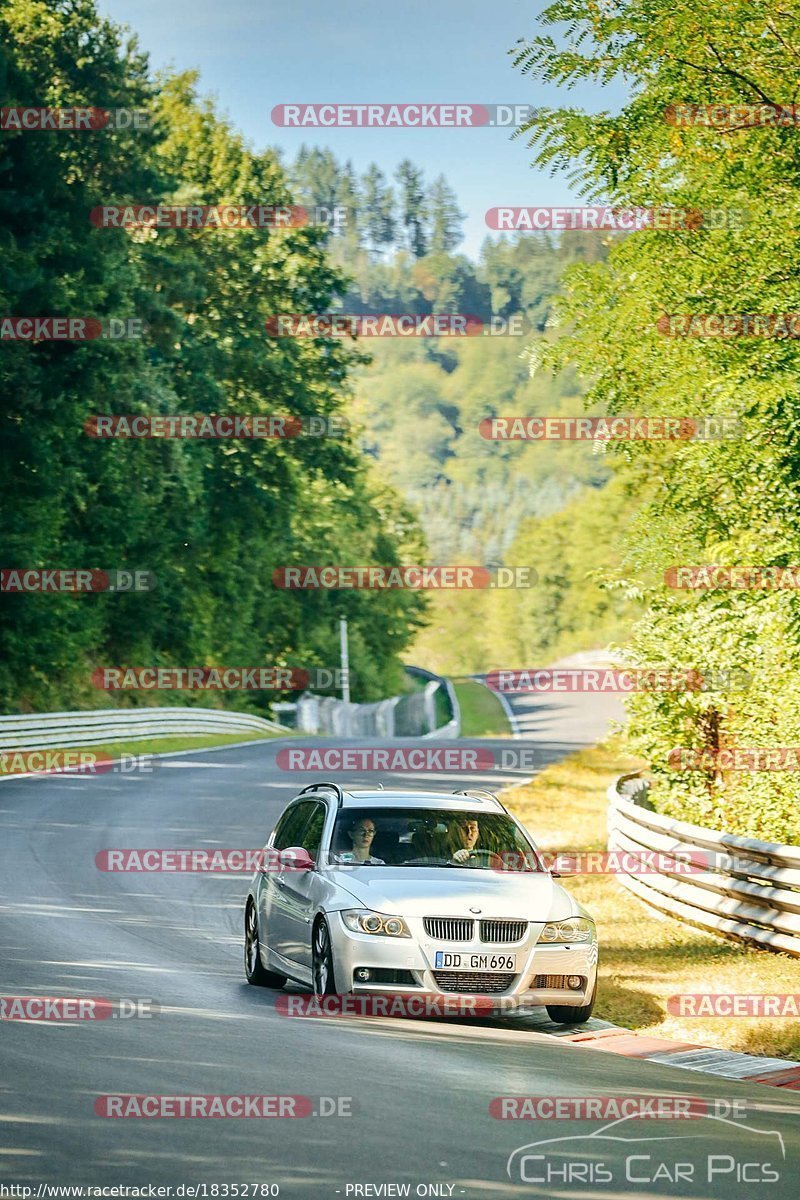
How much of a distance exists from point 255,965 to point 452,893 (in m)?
2.36

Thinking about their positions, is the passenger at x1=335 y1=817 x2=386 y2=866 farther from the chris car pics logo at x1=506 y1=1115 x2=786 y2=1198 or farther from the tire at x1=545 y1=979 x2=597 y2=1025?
the chris car pics logo at x1=506 y1=1115 x2=786 y2=1198

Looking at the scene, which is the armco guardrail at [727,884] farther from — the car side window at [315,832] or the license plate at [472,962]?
the car side window at [315,832]

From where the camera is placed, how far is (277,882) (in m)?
12.8

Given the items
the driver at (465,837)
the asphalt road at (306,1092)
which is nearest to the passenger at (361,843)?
the driver at (465,837)

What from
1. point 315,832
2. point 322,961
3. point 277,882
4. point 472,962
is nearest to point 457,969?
point 472,962

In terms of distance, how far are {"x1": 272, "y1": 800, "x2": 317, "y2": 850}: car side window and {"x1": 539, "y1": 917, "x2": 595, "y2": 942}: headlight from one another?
2.55 meters

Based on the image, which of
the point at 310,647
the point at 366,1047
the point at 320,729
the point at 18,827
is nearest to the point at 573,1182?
the point at 366,1047

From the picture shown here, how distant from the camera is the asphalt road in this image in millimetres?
6579

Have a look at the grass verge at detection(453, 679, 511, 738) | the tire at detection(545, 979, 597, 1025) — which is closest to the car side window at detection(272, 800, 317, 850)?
the tire at detection(545, 979, 597, 1025)

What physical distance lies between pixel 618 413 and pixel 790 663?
350 cm

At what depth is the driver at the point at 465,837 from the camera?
40.4ft

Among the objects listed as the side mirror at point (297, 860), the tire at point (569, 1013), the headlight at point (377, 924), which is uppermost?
the side mirror at point (297, 860)

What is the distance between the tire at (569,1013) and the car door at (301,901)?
1719 mm

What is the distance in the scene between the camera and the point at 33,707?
51344 millimetres
